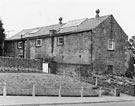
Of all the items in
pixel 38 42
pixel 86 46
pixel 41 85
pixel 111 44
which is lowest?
pixel 41 85

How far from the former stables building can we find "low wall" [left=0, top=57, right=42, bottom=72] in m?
2.96

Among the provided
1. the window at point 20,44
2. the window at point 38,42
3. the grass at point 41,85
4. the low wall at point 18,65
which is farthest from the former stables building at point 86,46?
the grass at point 41,85

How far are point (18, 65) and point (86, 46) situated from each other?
945cm

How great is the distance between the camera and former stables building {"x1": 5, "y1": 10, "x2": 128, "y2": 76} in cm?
4103

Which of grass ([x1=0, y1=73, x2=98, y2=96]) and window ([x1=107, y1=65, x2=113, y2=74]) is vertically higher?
window ([x1=107, y1=65, x2=113, y2=74])

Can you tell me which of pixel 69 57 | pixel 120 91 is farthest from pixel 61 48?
pixel 120 91

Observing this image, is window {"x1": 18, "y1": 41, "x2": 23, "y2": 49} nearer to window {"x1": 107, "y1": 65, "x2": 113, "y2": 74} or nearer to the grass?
window {"x1": 107, "y1": 65, "x2": 113, "y2": 74}

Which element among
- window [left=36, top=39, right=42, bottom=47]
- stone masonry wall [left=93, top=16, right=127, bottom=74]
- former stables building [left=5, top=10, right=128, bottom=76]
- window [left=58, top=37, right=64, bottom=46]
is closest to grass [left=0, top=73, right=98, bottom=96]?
former stables building [left=5, top=10, right=128, bottom=76]

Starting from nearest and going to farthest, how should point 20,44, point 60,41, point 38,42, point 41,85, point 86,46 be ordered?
point 41,85 → point 86,46 → point 60,41 → point 38,42 → point 20,44

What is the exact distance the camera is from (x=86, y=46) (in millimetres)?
41812

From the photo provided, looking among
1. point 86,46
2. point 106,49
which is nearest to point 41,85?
point 86,46

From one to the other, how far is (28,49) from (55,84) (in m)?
21.2

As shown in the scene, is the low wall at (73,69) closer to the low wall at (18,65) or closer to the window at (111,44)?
the low wall at (18,65)

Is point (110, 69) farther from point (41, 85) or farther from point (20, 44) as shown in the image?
point (20, 44)
